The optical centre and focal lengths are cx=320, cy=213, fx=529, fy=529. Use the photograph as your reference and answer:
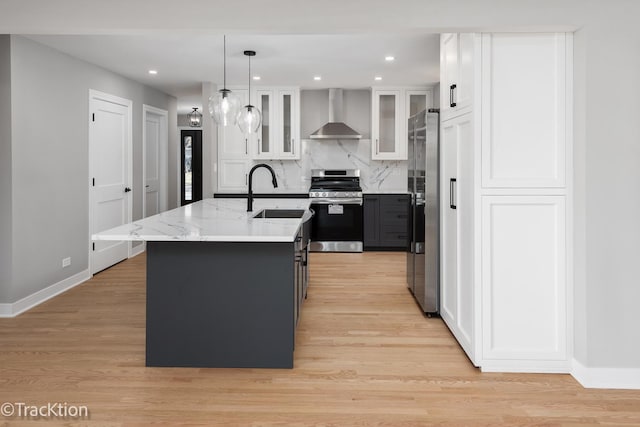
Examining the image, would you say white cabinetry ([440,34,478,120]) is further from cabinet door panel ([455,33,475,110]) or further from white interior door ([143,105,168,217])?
white interior door ([143,105,168,217])

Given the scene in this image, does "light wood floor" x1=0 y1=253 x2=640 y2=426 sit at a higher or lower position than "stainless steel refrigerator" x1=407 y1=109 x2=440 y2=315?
lower

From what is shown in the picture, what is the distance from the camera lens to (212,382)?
2848mm

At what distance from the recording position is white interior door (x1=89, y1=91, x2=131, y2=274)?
5660 millimetres

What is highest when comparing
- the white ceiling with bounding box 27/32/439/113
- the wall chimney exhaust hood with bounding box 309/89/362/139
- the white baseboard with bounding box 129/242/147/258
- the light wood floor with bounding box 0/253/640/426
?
the white ceiling with bounding box 27/32/439/113

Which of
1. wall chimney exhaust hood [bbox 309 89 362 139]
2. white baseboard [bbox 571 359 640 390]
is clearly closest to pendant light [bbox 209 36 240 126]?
white baseboard [bbox 571 359 640 390]

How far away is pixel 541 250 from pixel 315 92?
5258mm

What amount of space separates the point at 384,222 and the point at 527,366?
4.36m

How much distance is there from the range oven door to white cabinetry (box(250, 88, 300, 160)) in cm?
86

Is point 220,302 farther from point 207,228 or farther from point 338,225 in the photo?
point 338,225

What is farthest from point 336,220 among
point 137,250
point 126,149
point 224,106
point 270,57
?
point 224,106

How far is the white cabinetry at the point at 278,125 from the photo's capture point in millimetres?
7293

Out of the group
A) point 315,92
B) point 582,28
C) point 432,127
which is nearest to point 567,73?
point 582,28

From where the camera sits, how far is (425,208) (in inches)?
165

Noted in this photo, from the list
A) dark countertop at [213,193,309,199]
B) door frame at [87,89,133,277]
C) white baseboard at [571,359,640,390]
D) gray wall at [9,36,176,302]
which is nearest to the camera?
white baseboard at [571,359,640,390]
